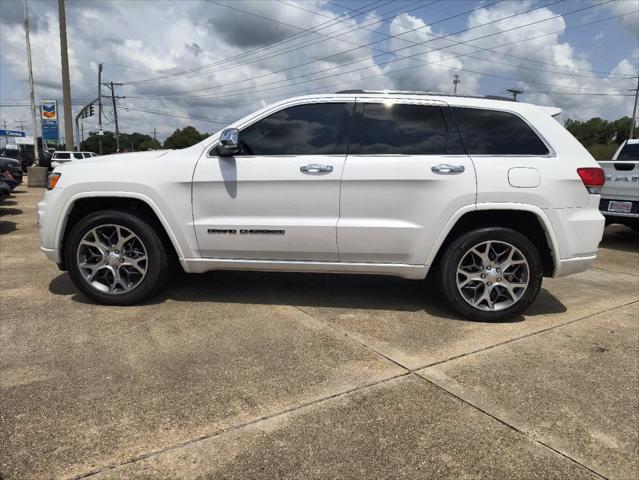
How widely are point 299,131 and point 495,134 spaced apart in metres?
1.65

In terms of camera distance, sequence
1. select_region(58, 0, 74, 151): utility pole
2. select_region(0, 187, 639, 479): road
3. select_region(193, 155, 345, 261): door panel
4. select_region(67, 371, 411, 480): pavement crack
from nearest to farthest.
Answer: select_region(67, 371, 411, 480): pavement crack → select_region(0, 187, 639, 479): road → select_region(193, 155, 345, 261): door panel → select_region(58, 0, 74, 151): utility pole

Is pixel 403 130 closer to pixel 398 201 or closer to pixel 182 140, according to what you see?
pixel 398 201

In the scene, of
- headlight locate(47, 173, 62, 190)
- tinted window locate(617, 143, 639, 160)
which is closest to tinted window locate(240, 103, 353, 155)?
headlight locate(47, 173, 62, 190)

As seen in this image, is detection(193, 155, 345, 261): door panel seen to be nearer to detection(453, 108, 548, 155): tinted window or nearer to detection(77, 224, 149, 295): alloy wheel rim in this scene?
detection(77, 224, 149, 295): alloy wheel rim

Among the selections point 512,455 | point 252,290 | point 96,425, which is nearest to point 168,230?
point 252,290

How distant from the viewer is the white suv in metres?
3.90

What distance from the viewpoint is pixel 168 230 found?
13.5 feet

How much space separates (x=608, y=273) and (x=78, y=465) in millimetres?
6356

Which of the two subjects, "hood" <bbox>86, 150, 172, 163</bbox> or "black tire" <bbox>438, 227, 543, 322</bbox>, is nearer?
"black tire" <bbox>438, 227, 543, 322</bbox>

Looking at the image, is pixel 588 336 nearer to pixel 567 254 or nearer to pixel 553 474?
pixel 567 254

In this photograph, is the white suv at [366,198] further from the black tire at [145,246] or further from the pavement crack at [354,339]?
the pavement crack at [354,339]

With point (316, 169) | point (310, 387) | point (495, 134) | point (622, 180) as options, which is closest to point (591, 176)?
point (495, 134)

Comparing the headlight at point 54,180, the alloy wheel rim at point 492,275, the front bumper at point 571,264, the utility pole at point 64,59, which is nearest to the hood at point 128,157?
the headlight at point 54,180

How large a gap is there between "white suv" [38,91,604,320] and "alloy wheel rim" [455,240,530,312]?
0.01 metres
